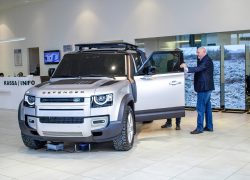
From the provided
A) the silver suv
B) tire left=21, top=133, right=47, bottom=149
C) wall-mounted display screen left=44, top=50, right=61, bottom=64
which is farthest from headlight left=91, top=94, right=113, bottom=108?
wall-mounted display screen left=44, top=50, right=61, bottom=64

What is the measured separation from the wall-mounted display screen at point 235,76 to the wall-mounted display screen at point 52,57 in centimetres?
685

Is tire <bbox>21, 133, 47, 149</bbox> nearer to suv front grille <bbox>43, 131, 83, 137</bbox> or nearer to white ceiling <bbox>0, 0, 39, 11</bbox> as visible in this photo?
suv front grille <bbox>43, 131, 83, 137</bbox>

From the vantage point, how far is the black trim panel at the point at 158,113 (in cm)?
573

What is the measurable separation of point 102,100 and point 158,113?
1.51 metres

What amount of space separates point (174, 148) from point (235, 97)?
178 inches

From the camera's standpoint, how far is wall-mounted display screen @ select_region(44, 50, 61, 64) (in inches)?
531

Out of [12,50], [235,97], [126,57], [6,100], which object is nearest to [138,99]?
[126,57]

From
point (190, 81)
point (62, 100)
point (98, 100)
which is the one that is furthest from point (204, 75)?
point (190, 81)

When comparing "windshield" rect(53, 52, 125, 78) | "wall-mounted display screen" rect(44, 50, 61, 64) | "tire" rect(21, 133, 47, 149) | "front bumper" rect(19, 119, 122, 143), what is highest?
"wall-mounted display screen" rect(44, 50, 61, 64)

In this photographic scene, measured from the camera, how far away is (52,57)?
44.9ft

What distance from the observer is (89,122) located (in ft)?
15.1

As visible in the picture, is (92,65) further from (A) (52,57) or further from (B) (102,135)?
(A) (52,57)

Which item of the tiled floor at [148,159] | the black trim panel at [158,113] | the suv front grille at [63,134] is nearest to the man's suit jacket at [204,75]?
the black trim panel at [158,113]

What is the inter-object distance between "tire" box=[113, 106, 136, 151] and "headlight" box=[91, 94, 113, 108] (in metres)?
0.36
